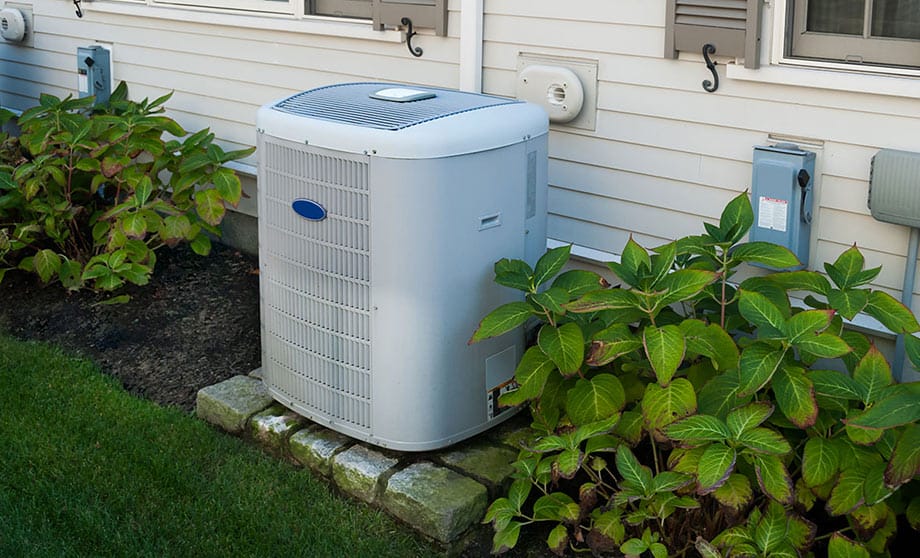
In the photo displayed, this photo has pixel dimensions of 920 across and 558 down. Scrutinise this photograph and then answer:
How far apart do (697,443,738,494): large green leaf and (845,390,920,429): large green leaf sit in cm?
30

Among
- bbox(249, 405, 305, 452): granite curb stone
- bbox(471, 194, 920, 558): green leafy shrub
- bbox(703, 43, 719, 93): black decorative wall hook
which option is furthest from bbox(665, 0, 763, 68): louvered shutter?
bbox(249, 405, 305, 452): granite curb stone

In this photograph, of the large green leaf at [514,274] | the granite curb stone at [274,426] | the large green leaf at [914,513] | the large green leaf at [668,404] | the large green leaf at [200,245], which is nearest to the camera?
the large green leaf at [914,513]

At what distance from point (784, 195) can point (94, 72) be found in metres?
4.11

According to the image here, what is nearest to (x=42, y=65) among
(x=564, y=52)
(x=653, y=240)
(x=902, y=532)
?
(x=564, y=52)

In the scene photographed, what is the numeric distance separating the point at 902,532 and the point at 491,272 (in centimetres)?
139

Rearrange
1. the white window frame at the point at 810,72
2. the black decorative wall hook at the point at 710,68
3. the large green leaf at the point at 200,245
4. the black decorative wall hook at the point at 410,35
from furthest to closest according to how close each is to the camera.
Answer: the large green leaf at the point at 200,245, the black decorative wall hook at the point at 410,35, the black decorative wall hook at the point at 710,68, the white window frame at the point at 810,72

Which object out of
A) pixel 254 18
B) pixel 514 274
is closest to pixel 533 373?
pixel 514 274

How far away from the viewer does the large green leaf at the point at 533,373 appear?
3355mm

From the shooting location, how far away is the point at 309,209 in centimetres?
351

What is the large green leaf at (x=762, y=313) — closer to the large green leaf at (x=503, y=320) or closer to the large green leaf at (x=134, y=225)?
the large green leaf at (x=503, y=320)

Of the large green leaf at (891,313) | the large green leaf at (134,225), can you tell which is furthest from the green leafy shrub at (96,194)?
the large green leaf at (891,313)

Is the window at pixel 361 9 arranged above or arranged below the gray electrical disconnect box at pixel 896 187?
above

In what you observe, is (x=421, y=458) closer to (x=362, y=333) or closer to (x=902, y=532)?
(x=362, y=333)

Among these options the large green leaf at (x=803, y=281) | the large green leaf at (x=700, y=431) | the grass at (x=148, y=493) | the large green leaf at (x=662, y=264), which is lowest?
the grass at (x=148, y=493)
